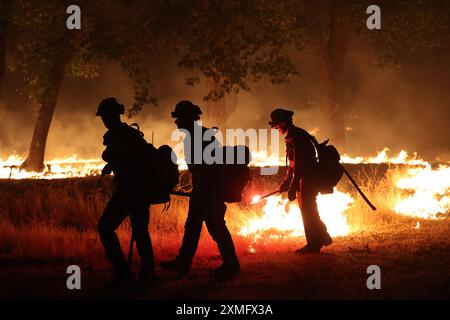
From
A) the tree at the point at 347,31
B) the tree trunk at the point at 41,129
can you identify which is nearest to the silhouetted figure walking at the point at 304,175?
the tree trunk at the point at 41,129

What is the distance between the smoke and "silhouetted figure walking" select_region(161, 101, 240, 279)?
2522 centimetres

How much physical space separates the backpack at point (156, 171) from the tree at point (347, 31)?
638 inches

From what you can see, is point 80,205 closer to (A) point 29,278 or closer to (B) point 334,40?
(A) point 29,278

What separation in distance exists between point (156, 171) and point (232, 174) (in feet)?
2.98

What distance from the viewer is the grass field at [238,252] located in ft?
21.5

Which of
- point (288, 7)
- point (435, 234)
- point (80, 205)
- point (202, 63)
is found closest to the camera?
point (435, 234)

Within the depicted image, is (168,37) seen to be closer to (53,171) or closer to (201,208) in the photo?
(53,171)

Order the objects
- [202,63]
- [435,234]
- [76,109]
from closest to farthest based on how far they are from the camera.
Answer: [435,234] < [202,63] < [76,109]

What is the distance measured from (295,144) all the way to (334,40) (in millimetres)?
16921

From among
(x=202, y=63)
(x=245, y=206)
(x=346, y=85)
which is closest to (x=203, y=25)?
(x=202, y=63)

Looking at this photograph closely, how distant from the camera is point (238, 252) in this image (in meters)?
8.81

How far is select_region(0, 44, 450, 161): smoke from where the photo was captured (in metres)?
32.3

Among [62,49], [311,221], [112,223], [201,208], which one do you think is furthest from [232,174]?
[62,49]

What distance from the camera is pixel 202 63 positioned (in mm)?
15852
